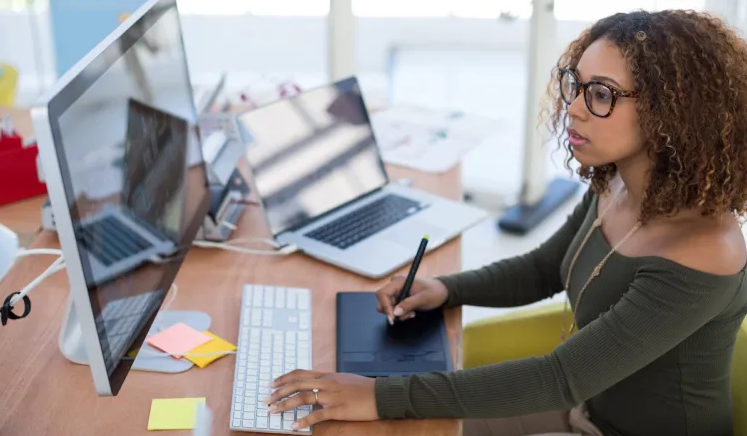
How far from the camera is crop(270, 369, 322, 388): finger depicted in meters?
1.21

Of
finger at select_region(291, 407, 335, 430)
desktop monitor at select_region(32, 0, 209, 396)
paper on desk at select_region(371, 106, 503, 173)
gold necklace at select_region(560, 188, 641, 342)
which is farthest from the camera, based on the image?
paper on desk at select_region(371, 106, 503, 173)

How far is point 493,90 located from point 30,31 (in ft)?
7.17

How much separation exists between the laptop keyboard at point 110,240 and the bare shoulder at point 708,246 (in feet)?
2.46

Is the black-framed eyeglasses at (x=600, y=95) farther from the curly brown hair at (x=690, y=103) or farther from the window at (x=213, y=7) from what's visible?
the window at (x=213, y=7)

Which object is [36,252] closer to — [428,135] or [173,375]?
[173,375]

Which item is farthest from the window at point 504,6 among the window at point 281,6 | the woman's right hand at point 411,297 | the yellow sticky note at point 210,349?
the yellow sticky note at point 210,349

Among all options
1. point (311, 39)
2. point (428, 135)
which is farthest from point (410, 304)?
point (311, 39)

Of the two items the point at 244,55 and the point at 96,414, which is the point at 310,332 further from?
the point at 244,55

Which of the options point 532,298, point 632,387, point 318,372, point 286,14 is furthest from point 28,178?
point 286,14

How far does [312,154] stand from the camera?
1805 millimetres

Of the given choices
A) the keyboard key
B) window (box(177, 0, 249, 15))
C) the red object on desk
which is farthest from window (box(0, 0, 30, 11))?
the keyboard key

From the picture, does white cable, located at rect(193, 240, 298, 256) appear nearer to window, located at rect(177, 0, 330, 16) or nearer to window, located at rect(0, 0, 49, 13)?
window, located at rect(177, 0, 330, 16)

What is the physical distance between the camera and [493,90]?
415 centimetres

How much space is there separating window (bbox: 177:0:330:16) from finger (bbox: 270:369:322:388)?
2.54 m
